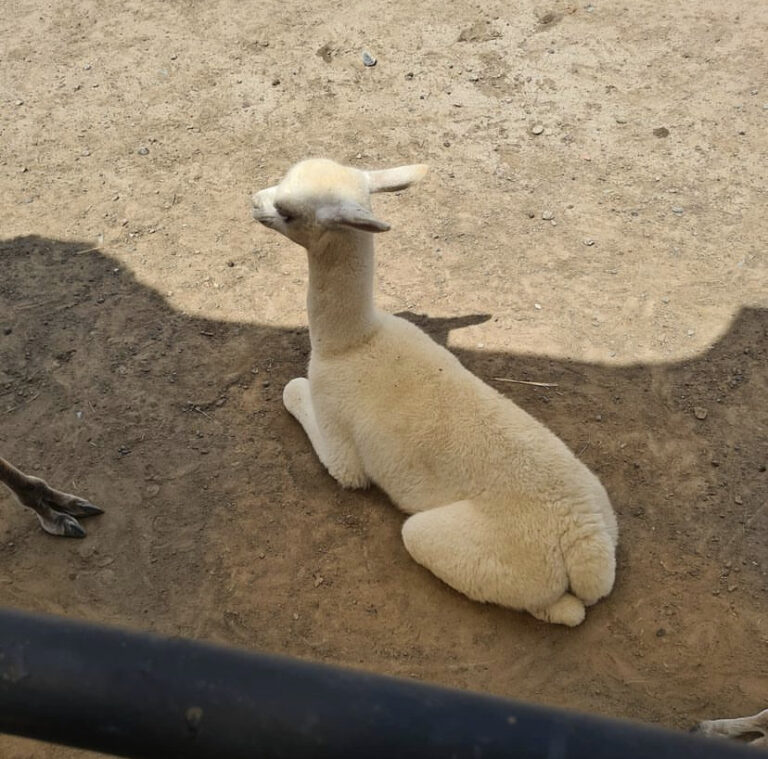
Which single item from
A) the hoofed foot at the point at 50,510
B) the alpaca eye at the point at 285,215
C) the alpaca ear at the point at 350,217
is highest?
the alpaca ear at the point at 350,217

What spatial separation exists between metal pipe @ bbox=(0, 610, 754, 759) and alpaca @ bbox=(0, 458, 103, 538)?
3187mm

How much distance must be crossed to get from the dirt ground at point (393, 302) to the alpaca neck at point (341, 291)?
73 cm

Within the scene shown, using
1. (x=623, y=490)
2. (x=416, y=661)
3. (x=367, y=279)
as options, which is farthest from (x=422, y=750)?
(x=623, y=490)

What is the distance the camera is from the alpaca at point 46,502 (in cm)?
395

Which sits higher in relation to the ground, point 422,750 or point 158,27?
point 422,750

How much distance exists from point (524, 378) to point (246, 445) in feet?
5.17

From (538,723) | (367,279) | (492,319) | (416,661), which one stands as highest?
(538,723)

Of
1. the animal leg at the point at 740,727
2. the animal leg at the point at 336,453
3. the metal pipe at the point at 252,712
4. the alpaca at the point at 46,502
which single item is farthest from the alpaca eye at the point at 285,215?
the metal pipe at the point at 252,712

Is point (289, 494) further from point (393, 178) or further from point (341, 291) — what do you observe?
point (393, 178)

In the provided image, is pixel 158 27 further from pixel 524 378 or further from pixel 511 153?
pixel 524 378

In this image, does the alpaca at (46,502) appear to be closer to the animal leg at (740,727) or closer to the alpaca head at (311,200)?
the alpaca head at (311,200)

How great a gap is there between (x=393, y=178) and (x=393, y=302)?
130 centimetres

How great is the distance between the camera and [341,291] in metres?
3.94

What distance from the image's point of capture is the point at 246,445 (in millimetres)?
4453
